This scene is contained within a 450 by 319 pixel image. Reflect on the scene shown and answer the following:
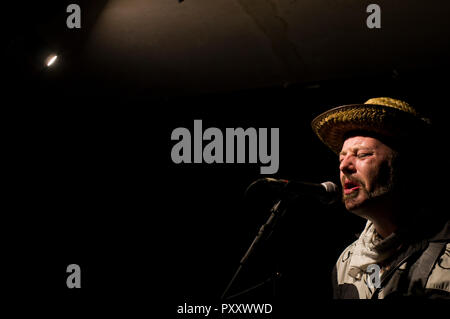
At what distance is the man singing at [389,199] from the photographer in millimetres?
2168

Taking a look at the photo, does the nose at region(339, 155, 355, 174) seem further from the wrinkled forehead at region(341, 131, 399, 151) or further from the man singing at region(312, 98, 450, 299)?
the wrinkled forehead at region(341, 131, 399, 151)

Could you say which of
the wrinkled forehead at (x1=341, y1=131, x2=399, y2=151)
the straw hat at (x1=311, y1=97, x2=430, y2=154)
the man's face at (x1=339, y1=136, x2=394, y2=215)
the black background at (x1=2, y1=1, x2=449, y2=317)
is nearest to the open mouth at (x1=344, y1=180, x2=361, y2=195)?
the man's face at (x1=339, y1=136, x2=394, y2=215)

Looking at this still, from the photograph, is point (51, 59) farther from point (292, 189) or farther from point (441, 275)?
point (441, 275)

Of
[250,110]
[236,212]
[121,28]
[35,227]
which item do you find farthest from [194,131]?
[35,227]

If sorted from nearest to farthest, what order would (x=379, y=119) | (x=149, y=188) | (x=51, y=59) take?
(x=379, y=119) → (x=51, y=59) → (x=149, y=188)

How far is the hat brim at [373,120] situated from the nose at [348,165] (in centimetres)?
25

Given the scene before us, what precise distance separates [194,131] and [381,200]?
2.08 m

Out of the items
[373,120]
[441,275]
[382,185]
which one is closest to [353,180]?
[382,185]

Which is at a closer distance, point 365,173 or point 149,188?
point 365,173

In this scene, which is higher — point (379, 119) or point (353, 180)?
point (379, 119)

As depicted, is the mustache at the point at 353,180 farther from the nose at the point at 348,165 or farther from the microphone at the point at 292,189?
the microphone at the point at 292,189

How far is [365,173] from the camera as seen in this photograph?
2346mm

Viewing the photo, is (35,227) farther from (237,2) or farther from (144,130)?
(237,2)

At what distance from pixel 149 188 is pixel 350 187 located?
226cm
